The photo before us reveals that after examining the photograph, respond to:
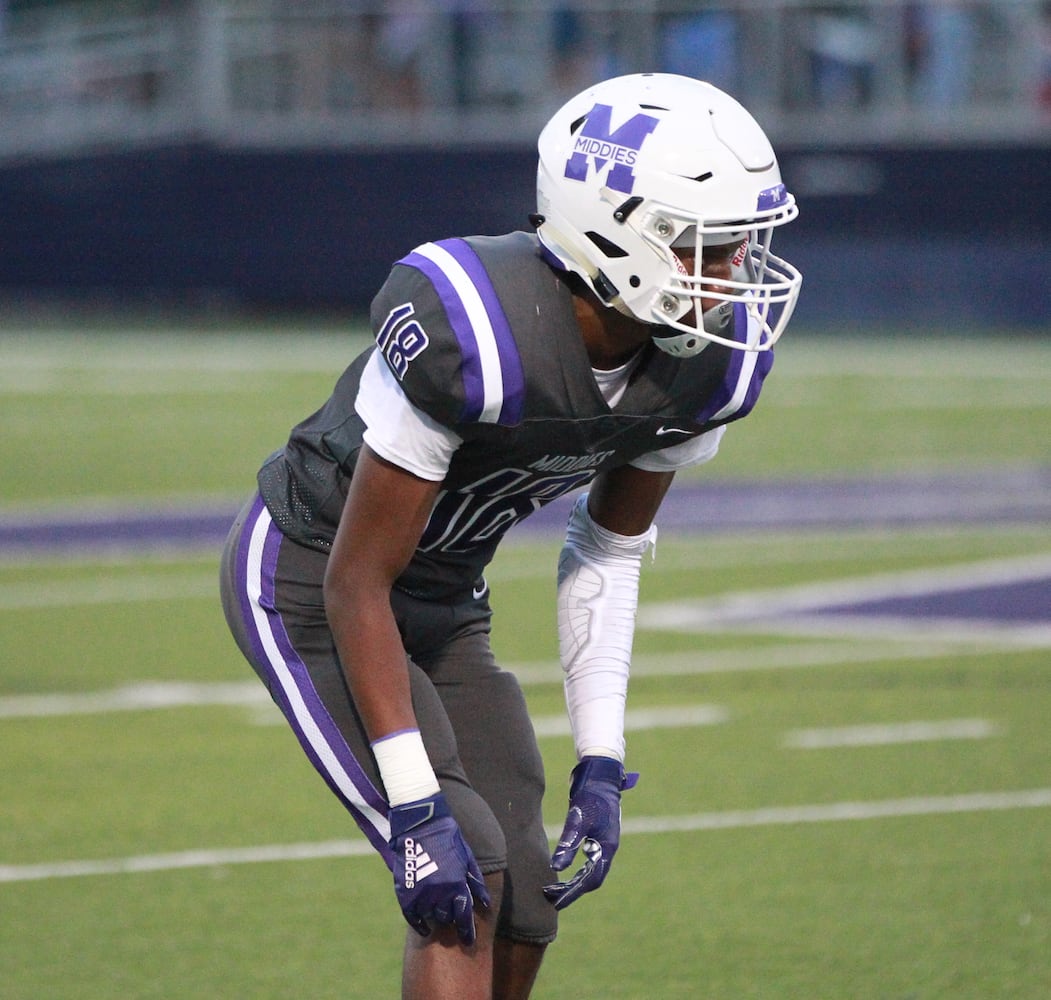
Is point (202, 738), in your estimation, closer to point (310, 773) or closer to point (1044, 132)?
point (310, 773)

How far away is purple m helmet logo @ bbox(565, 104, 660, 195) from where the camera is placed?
9.56 feet

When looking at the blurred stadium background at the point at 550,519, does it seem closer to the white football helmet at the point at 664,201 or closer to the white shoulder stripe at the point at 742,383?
the white shoulder stripe at the point at 742,383

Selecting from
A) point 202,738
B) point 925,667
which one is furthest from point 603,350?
point 925,667

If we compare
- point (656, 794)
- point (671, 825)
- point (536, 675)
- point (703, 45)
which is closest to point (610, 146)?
point (671, 825)

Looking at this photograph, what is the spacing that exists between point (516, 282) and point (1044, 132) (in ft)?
52.9

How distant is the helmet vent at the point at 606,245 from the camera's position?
294 cm

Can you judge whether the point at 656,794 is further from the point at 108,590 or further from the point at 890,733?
the point at 108,590

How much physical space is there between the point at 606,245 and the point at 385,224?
647 inches

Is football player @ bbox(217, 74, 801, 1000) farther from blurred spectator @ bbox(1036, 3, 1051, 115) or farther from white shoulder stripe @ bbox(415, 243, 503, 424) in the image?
blurred spectator @ bbox(1036, 3, 1051, 115)

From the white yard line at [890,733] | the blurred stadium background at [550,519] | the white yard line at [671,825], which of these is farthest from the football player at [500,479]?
the white yard line at [890,733]

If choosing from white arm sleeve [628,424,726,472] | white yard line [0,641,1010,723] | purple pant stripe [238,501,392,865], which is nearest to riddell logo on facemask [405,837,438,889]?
purple pant stripe [238,501,392,865]

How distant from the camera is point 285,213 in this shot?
63.5ft

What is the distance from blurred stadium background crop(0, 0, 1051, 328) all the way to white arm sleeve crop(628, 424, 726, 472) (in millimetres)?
15255

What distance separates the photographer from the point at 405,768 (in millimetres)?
2852
